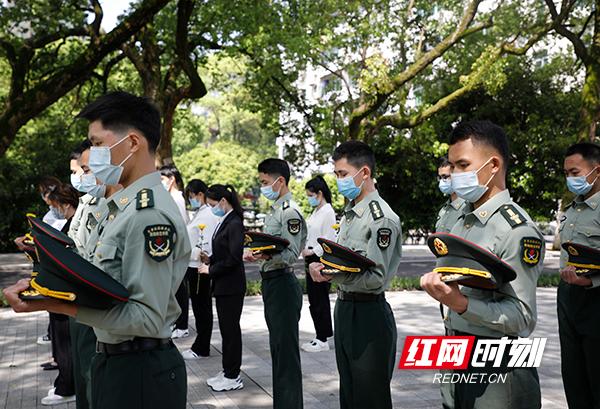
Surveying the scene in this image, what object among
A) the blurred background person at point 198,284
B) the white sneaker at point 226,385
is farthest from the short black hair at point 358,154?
the blurred background person at point 198,284

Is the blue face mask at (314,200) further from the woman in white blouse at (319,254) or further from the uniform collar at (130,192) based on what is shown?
the uniform collar at (130,192)

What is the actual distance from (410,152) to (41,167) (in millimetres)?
13341

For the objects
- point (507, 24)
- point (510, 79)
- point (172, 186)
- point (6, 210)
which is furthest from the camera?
point (510, 79)

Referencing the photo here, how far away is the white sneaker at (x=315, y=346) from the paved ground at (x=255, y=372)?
0.13m

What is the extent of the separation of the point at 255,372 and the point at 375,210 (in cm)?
317

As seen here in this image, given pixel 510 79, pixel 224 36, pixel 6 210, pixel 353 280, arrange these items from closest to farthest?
1. pixel 353 280
2. pixel 224 36
3. pixel 6 210
4. pixel 510 79

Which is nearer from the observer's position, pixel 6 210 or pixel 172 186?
Result: pixel 172 186

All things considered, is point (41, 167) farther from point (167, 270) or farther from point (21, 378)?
point (167, 270)

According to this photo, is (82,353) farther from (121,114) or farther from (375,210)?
(375,210)

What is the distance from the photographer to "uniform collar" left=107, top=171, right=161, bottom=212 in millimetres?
2404

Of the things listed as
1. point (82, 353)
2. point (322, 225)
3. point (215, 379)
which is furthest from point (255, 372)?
point (322, 225)

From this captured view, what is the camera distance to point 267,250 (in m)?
5.10

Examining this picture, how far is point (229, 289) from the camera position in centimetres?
569

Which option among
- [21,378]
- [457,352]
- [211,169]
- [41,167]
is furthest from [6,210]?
[211,169]
